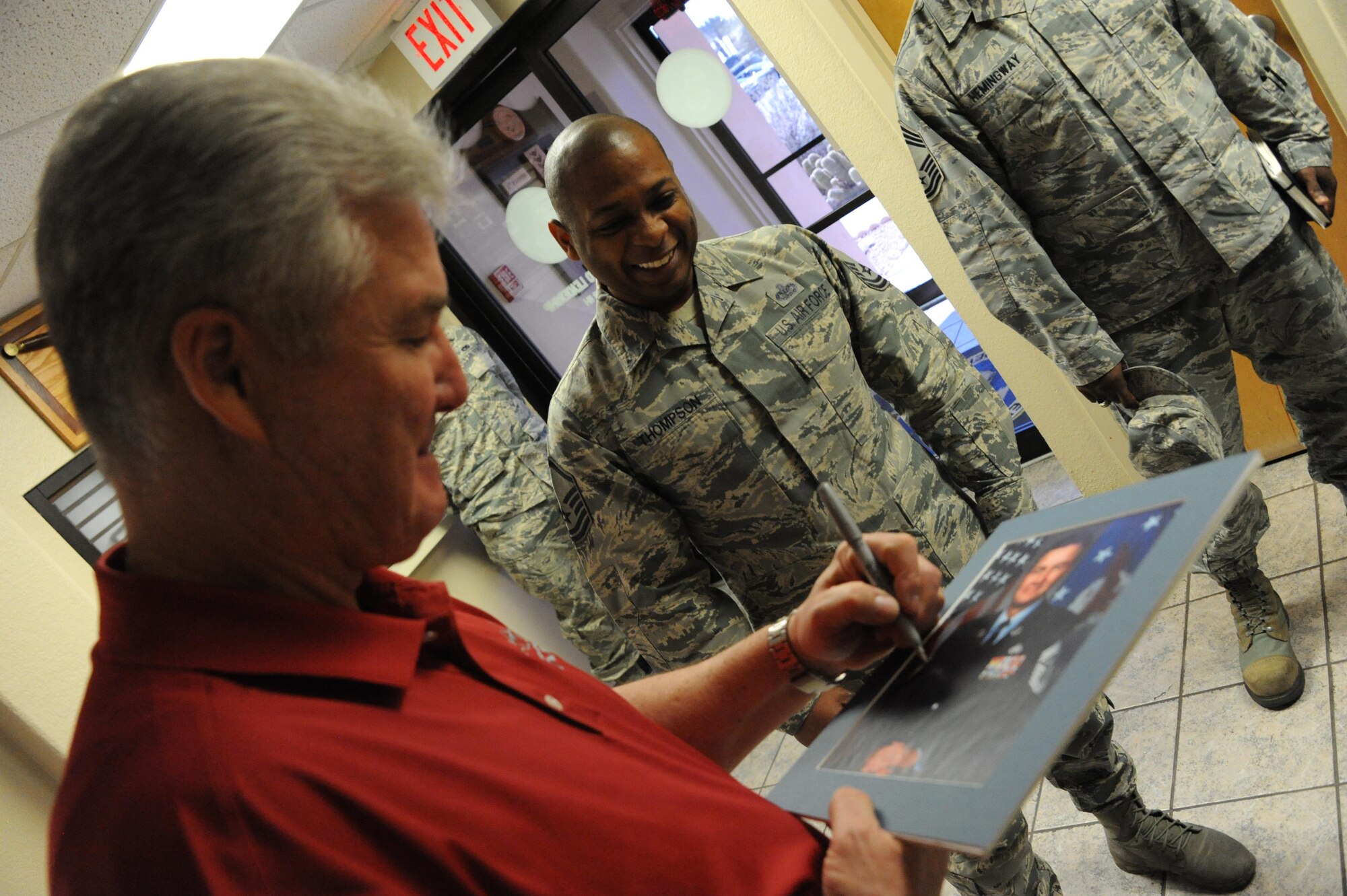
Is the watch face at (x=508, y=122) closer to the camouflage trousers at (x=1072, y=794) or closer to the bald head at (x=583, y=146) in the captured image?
the bald head at (x=583, y=146)

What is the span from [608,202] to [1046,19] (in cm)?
122

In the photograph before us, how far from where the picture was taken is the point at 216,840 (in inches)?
24.0

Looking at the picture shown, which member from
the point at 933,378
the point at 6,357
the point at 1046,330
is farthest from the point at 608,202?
the point at 6,357

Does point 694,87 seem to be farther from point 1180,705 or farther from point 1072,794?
point 1072,794

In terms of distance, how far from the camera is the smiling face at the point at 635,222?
1815 millimetres

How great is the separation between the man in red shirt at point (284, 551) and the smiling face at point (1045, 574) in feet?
0.85

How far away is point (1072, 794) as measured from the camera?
1961 mm

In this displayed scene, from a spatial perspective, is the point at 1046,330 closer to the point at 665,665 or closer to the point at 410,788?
the point at 665,665

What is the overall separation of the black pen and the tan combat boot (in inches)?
69.7

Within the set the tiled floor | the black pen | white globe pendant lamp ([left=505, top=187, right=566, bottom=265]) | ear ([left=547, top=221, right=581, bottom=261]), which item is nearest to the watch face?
white globe pendant lamp ([left=505, top=187, right=566, bottom=265])

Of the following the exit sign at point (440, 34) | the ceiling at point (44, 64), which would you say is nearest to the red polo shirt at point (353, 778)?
the ceiling at point (44, 64)

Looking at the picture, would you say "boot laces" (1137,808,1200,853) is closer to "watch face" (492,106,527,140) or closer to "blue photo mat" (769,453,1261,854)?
"blue photo mat" (769,453,1261,854)

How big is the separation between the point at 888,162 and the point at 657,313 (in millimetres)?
1921

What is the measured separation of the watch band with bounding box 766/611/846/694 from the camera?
3.75 ft
